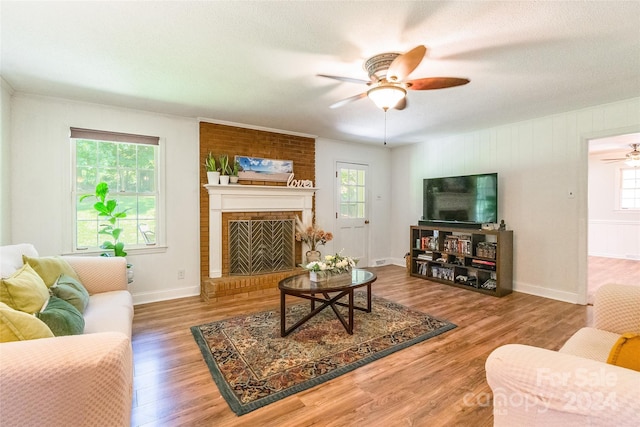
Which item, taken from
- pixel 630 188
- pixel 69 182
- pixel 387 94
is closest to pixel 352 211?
pixel 387 94

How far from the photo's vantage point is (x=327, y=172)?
5.09 m

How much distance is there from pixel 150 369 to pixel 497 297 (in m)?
3.89

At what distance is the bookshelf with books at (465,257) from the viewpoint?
153 inches

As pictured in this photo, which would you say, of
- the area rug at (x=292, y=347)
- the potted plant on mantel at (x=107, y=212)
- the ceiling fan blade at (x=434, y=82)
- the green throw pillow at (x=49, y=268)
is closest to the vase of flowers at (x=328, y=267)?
the area rug at (x=292, y=347)

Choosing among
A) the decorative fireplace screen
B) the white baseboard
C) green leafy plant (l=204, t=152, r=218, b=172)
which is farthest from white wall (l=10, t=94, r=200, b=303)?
the decorative fireplace screen

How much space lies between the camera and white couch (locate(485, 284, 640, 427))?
2.63 feet

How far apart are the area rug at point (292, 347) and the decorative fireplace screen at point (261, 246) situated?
110 cm

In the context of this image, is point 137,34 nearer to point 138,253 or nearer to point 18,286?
point 18,286

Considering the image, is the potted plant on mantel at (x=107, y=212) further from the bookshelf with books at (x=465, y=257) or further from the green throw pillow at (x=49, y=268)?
the bookshelf with books at (x=465, y=257)

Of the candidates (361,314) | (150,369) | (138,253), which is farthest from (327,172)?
(150,369)

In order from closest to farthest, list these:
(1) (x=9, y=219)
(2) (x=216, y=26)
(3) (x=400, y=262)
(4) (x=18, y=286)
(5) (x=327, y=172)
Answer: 1. (4) (x=18, y=286)
2. (2) (x=216, y=26)
3. (1) (x=9, y=219)
4. (5) (x=327, y=172)
5. (3) (x=400, y=262)

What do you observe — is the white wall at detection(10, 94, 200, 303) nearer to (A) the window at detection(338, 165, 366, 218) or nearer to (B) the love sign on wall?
(B) the love sign on wall

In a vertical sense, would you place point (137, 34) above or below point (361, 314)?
above

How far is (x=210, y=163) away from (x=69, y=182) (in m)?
1.49
